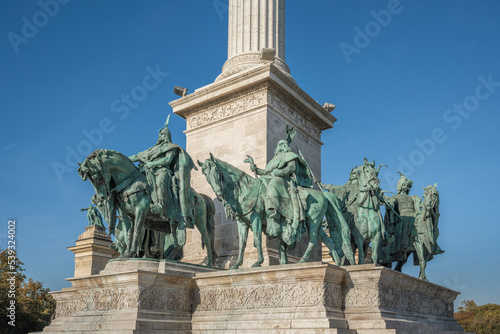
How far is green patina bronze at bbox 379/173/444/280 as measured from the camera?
52.3ft

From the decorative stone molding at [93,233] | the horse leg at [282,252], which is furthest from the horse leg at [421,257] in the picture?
the decorative stone molding at [93,233]

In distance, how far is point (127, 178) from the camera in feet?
41.4

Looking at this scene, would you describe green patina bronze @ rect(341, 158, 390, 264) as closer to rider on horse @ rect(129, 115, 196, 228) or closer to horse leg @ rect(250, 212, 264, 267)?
horse leg @ rect(250, 212, 264, 267)

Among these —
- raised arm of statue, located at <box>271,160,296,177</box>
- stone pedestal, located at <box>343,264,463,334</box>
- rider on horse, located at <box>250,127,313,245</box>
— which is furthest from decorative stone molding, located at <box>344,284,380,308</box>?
raised arm of statue, located at <box>271,160,296,177</box>

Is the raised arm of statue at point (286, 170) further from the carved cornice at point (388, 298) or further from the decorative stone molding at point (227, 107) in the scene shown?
the decorative stone molding at point (227, 107)

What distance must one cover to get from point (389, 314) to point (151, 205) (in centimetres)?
602

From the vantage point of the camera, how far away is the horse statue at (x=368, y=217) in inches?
537

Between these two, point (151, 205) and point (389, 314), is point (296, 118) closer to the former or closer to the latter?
point (151, 205)

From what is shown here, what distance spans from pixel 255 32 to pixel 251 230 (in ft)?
25.1

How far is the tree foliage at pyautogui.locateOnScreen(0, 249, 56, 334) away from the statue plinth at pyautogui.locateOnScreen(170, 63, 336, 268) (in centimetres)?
1048

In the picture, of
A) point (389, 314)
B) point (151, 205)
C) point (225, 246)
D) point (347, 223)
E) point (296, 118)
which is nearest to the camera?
point (389, 314)

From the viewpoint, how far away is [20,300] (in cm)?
2681

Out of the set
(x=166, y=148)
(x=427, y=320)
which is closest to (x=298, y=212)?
(x=166, y=148)

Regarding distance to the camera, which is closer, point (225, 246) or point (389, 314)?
point (389, 314)
